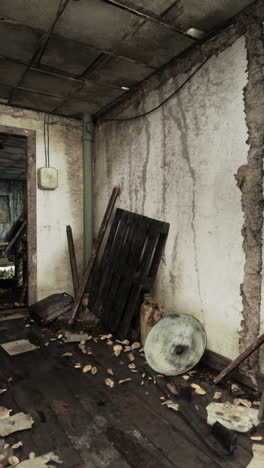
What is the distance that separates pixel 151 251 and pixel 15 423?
2.12 meters

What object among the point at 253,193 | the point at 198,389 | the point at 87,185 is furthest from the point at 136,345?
the point at 87,185

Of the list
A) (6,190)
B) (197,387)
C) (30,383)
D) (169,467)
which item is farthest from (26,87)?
(6,190)

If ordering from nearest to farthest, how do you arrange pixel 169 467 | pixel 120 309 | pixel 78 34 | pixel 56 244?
pixel 169 467
pixel 78 34
pixel 120 309
pixel 56 244

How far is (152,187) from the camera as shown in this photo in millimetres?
3754

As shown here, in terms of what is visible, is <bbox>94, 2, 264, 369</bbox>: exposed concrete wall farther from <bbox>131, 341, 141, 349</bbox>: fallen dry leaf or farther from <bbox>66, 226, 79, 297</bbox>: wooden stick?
<bbox>66, 226, 79, 297</bbox>: wooden stick

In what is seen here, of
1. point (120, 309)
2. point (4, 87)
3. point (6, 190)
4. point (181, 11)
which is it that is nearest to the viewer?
point (181, 11)

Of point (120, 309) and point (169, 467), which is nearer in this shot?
point (169, 467)

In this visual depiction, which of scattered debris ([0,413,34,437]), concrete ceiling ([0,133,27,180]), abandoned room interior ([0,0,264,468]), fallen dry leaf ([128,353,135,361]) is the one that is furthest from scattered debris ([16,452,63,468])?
concrete ceiling ([0,133,27,180])

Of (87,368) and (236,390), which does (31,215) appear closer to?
(87,368)

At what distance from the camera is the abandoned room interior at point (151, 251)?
2064 mm

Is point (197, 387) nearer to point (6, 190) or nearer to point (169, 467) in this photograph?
point (169, 467)

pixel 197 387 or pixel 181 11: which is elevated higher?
pixel 181 11

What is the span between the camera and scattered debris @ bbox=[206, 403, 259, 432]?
2072 mm

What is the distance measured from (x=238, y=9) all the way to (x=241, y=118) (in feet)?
2.97
